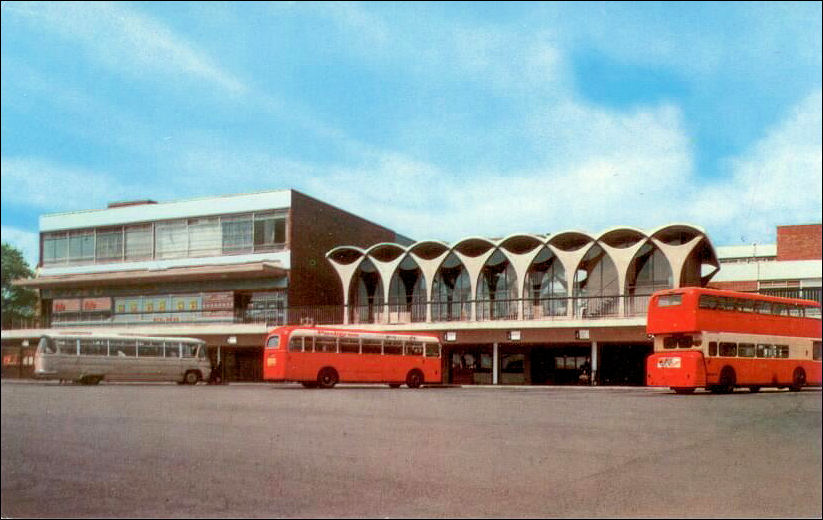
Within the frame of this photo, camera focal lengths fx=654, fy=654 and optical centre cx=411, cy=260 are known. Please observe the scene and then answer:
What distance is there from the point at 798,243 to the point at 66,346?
16.5 ft

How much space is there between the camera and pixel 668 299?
2.91 meters

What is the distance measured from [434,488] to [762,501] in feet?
11.8

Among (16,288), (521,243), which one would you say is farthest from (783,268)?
(16,288)

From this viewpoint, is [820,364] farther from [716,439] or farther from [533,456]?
[533,456]

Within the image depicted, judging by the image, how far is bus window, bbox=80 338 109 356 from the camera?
5.08m

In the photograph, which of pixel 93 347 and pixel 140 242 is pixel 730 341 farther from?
pixel 93 347

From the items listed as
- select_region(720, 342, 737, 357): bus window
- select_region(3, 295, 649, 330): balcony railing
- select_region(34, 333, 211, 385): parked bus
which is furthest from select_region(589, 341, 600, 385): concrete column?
select_region(34, 333, 211, 385): parked bus

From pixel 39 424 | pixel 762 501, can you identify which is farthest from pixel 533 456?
pixel 39 424

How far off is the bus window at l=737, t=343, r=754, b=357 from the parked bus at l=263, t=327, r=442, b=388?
146cm

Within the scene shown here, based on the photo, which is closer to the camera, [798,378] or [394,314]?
[798,378]

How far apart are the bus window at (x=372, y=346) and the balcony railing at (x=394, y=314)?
573 mm

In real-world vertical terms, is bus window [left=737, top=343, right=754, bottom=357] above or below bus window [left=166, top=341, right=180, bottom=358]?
above

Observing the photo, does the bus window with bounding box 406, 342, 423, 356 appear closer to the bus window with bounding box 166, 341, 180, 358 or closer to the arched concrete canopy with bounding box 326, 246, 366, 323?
the arched concrete canopy with bounding box 326, 246, 366, 323

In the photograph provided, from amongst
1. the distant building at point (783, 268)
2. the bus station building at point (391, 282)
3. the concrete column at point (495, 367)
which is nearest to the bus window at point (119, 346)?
the bus station building at point (391, 282)
